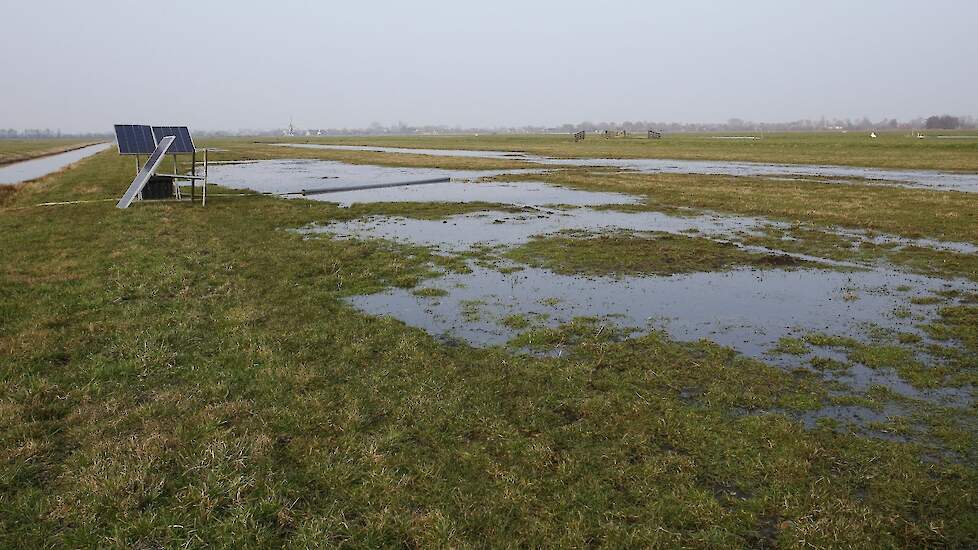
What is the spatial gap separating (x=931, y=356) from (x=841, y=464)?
16.8 feet

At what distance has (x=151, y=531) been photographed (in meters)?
5.05

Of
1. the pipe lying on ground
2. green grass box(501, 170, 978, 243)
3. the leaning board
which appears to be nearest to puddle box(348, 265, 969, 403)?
green grass box(501, 170, 978, 243)

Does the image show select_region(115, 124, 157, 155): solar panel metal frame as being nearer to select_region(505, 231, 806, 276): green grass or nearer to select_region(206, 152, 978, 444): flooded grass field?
select_region(206, 152, 978, 444): flooded grass field

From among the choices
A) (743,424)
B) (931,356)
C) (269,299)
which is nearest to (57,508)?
(269,299)

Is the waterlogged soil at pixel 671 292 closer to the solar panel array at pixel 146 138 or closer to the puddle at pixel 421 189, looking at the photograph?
the puddle at pixel 421 189

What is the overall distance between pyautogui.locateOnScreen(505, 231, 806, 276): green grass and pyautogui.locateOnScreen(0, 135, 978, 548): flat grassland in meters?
5.31

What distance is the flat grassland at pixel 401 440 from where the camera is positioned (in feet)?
17.3

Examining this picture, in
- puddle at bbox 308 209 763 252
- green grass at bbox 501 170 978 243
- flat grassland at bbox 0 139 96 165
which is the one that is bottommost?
puddle at bbox 308 209 763 252

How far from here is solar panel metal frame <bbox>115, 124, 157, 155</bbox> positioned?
29.2 metres

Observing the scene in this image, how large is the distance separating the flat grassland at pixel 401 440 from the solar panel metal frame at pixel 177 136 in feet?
68.2

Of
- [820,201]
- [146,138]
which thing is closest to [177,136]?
[146,138]

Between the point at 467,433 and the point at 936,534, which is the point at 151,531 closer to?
the point at 467,433

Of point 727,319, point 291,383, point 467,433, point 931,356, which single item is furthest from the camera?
point 727,319

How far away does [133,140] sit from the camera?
29.8 metres
